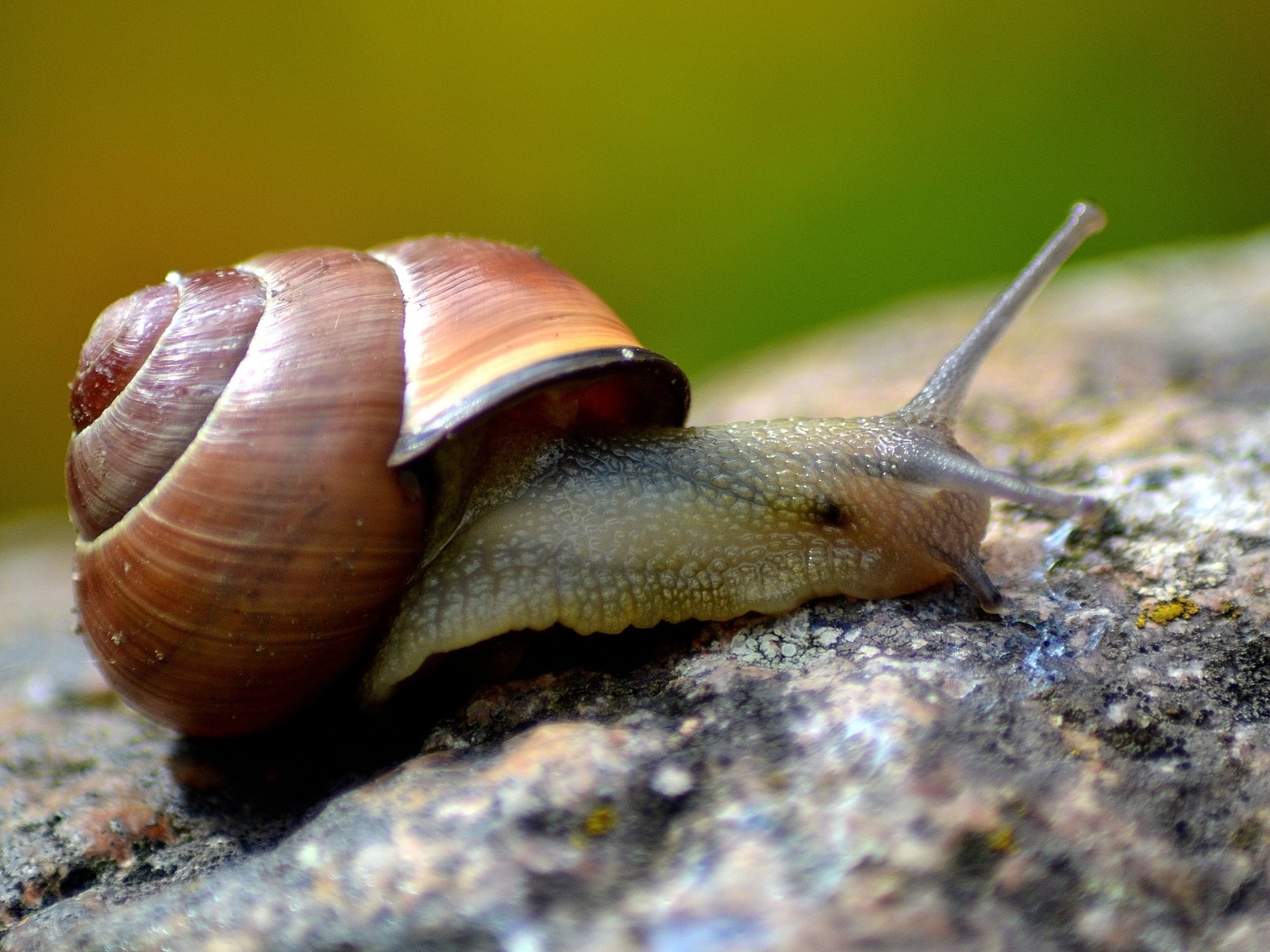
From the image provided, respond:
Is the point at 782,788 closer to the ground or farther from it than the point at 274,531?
closer to the ground

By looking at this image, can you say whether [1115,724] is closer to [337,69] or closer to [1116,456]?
[1116,456]

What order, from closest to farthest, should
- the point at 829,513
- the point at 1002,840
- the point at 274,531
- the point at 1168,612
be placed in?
the point at 1002,840, the point at 274,531, the point at 1168,612, the point at 829,513

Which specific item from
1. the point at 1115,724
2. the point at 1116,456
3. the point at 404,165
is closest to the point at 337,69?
the point at 404,165

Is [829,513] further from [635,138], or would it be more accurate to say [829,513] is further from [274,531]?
[635,138]

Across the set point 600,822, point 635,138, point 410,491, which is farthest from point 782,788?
point 635,138

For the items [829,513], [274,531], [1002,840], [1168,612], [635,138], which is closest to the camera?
[1002,840]

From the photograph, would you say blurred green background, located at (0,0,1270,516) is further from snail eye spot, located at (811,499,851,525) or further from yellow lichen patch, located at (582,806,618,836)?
yellow lichen patch, located at (582,806,618,836)
